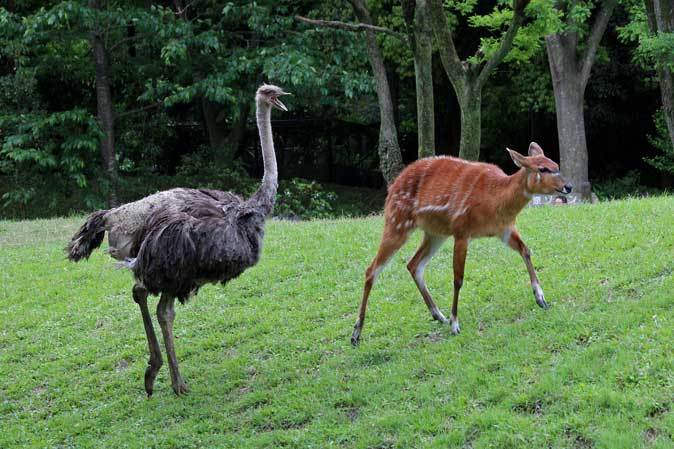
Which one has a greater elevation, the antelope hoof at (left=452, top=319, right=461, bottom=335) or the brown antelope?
the brown antelope

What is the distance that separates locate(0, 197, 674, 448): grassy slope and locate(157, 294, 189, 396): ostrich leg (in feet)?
0.42

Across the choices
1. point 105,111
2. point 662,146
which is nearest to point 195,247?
point 105,111

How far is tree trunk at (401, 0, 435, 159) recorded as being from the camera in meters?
15.6

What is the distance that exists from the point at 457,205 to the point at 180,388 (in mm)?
2786

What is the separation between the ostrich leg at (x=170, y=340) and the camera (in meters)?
7.63

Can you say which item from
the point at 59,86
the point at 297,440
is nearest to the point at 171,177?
the point at 59,86

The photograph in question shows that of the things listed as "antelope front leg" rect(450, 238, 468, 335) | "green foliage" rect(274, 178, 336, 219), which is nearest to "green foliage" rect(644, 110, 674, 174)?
"green foliage" rect(274, 178, 336, 219)

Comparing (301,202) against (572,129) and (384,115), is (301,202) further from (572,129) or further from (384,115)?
(572,129)

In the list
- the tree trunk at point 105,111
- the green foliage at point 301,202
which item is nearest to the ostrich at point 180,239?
the green foliage at point 301,202

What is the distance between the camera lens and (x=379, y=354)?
24.8ft

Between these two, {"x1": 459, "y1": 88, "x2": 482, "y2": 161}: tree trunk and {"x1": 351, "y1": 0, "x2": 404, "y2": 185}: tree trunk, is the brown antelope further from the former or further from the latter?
{"x1": 351, "y1": 0, "x2": 404, "y2": 185}: tree trunk

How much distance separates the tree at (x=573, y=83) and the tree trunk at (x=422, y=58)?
506 cm

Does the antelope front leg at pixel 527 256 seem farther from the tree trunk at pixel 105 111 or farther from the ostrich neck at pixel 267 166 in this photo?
the tree trunk at pixel 105 111

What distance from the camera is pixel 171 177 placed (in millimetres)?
24234
